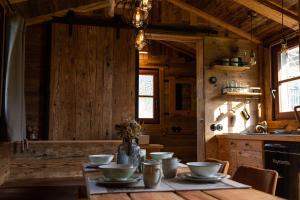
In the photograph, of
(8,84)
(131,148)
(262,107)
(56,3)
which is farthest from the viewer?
(262,107)

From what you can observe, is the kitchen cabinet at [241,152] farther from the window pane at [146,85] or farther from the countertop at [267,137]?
the window pane at [146,85]

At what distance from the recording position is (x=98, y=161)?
2420 mm

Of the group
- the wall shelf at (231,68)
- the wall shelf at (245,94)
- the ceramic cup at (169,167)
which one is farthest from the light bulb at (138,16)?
the wall shelf at (245,94)

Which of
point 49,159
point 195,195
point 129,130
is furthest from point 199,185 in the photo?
point 49,159

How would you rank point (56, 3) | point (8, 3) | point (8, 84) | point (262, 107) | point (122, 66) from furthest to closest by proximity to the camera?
point (262, 107), point (122, 66), point (56, 3), point (8, 3), point (8, 84)

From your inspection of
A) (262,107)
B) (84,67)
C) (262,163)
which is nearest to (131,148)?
(262,163)

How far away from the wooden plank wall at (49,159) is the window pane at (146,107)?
3.25 metres

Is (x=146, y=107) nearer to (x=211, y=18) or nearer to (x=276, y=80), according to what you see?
(x=211, y=18)

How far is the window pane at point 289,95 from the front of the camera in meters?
4.62

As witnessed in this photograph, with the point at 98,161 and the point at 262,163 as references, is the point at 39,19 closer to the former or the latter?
the point at 98,161

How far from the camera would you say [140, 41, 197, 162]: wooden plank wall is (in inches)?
284

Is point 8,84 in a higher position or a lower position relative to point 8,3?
lower

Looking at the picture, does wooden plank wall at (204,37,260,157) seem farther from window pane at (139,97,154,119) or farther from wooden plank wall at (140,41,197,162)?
window pane at (139,97,154,119)

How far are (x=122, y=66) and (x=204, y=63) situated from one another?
4.22 feet
